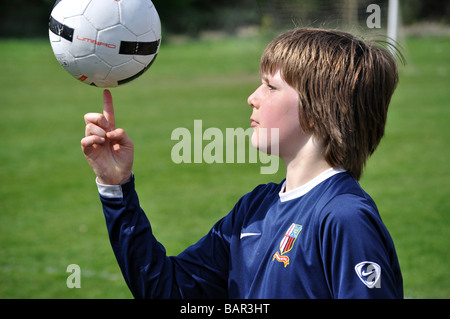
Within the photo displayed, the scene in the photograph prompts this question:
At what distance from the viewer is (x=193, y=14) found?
44.7 metres

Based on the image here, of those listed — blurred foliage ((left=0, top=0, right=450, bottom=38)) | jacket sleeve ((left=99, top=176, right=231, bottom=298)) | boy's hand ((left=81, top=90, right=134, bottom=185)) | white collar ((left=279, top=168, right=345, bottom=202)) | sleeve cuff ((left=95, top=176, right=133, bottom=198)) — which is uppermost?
blurred foliage ((left=0, top=0, right=450, bottom=38))

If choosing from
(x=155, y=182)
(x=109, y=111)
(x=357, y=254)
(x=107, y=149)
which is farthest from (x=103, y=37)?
(x=155, y=182)

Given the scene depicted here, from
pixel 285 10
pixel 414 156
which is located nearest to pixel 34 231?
pixel 414 156

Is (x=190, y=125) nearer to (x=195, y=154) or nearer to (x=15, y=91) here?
(x=195, y=154)

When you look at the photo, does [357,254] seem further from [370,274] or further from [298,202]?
[298,202]

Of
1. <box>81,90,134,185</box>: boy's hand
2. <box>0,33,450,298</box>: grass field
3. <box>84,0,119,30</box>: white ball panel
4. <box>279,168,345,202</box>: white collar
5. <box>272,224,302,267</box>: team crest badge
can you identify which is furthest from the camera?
<box>0,33,450,298</box>: grass field

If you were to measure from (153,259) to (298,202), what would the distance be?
2.06 ft

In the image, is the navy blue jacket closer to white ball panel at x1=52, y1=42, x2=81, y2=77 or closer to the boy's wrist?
the boy's wrist

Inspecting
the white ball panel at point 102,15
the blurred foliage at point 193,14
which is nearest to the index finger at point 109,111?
the white ball panel at point 102,15

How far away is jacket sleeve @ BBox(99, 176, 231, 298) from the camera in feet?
7.53

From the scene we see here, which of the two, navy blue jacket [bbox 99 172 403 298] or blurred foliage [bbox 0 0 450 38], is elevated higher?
blurred foliage [bbox 0 0 450 38]

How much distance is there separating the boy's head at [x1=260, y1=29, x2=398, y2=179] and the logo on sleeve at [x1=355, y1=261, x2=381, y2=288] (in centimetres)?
47

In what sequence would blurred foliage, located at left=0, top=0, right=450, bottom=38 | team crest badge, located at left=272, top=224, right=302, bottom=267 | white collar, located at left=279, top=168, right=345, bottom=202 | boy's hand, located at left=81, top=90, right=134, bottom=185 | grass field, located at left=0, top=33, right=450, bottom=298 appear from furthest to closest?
1. blurred foliage, located at left=0, top=0, right=450, bottom=38
2. grass field, located at left=0, top=33, right=450, bottom=298
3. boy's hand, located at left=81, top=90, right=134, bottom=185
4. white collar, located at left=279, top=168, right=345, bottom=202
5. team crest badge, located at left=272, top=224, right=302, bottom=267

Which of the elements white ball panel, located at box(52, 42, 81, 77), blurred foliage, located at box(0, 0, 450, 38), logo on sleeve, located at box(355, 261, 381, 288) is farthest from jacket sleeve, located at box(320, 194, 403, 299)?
blurred foliage, located at box(0, 0, 450, 38)
